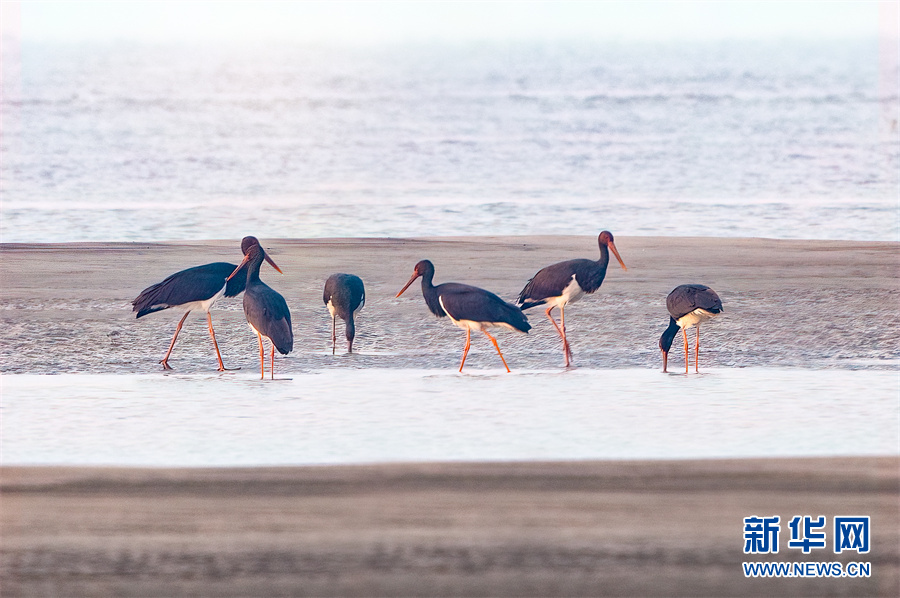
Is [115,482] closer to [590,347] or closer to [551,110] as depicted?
[590,347]

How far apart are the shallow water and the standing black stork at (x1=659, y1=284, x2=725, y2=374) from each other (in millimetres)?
209

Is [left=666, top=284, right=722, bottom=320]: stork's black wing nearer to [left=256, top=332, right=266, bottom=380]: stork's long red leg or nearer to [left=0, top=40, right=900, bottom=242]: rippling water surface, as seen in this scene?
[left=256, top=332, right=266, bottom=380]: stork's long red leg

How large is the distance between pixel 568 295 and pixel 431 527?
3.87m

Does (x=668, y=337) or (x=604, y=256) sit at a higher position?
(x=604, y=256)

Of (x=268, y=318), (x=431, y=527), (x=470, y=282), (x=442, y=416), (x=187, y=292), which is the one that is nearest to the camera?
(x=431, y=527)

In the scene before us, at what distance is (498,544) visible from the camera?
4.71m

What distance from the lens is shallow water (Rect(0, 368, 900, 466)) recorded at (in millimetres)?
5586

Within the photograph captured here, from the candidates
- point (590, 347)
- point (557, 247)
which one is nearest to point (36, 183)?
point (557, 247)

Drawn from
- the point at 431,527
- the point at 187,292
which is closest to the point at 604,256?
the point at 187,292

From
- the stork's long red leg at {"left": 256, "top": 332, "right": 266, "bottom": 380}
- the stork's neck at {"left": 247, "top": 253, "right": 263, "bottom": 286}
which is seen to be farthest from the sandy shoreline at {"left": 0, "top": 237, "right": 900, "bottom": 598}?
the stork's neck at {"left": 247, "top": 253, "right": 263, "bottom": 286}

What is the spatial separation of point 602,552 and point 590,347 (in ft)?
13.2

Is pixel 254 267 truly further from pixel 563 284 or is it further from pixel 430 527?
pixel 430 527

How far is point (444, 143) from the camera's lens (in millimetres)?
22359

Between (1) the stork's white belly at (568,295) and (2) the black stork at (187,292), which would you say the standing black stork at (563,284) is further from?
(2) the black stork at (187,292)
